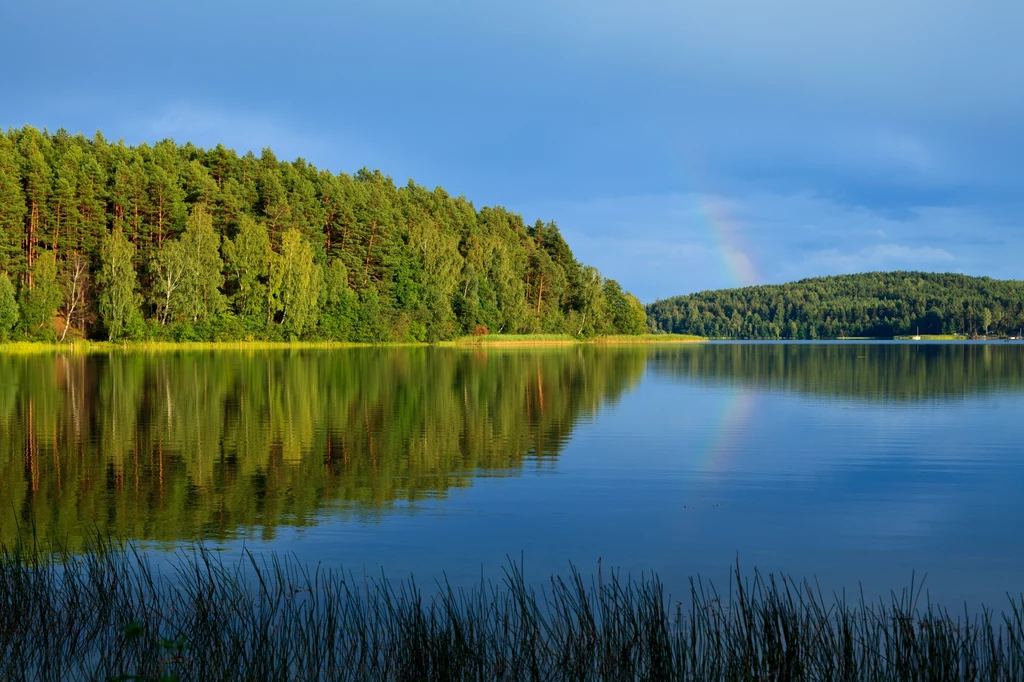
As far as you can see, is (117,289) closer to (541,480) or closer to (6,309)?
(6,309)

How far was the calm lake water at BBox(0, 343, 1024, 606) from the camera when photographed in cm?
1052

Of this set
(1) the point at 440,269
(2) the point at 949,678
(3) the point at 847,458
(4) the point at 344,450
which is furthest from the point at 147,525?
(1) the point at 440,269

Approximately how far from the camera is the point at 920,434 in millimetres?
22469

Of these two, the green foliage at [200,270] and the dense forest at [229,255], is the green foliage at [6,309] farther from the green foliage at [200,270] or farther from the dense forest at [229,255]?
the green foliage at [200,270]

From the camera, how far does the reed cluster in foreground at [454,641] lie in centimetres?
652

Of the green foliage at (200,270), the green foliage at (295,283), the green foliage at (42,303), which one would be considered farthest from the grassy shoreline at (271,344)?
the green foliage at (200,270)

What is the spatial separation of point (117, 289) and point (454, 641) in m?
77.7

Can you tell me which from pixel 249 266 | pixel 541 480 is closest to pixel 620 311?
pixel 249 266

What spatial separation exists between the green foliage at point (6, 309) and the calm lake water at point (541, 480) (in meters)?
43.7

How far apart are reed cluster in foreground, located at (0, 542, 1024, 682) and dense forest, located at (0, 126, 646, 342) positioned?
72899 mm

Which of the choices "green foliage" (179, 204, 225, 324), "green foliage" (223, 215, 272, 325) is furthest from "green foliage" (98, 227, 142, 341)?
"green foliage" (223, 215, 272, 325)

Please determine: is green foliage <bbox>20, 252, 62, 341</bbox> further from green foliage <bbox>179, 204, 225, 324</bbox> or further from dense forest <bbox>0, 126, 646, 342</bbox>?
green foliage <bbox>179, 204, 225, 324</bbox>

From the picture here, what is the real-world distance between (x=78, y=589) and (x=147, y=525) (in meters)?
3.42

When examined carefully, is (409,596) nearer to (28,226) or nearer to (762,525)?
(762,525)
